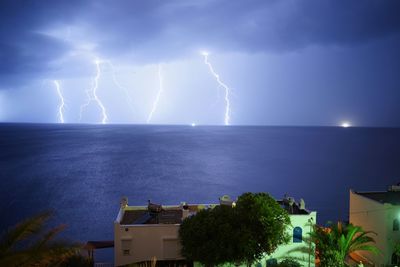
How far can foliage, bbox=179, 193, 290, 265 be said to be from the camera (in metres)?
16.7

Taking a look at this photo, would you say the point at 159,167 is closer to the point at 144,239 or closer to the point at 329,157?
the point at 329,157

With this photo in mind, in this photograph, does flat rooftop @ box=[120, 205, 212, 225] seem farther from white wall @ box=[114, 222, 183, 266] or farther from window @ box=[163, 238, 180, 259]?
window @ box=[163, 238, 180, 259]

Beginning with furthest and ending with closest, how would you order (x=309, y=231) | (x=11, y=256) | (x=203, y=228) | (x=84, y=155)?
1. (x=84, y=155)
2. (x=309, y=231)
3. (x=203, y=228)
4. (x=11, y=256)

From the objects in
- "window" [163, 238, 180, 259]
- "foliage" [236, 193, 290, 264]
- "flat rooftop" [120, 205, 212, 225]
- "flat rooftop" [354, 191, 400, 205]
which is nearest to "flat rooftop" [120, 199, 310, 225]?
"flat rooftop" [120, 205, 212, 225]

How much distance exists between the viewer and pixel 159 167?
88.2m

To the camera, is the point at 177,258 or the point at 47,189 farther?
the point at 47,189

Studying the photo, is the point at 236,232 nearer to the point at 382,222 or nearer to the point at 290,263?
the point at 290,263

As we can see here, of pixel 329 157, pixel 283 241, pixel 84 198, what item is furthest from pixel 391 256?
pixel 329 157

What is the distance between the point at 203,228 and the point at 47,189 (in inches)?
2143

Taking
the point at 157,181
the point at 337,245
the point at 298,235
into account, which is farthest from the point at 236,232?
the point at 157,181

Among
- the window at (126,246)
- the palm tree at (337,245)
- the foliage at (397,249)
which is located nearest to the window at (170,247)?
the window at (126,246)

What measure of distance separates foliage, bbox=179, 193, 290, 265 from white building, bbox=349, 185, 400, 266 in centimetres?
854

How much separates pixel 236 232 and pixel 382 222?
11792 mm

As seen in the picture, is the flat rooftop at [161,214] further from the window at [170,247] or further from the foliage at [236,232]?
the foliage at [236,232]
